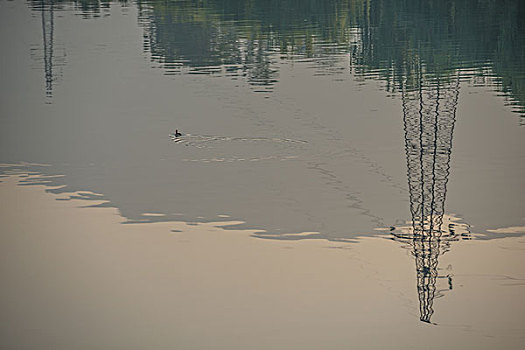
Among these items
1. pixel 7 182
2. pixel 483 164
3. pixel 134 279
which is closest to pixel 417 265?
pixel 134 279

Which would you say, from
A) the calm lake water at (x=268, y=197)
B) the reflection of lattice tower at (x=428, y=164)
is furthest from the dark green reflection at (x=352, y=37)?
the reflection of lattice tower at (x=428, y=164)

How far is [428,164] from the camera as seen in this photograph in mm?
27281

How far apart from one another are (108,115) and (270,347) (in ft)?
59.6

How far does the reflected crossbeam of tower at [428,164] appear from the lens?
810 inches

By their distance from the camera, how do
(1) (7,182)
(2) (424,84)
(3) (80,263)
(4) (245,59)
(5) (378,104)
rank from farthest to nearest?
1. (4) (245,59)
2. (2) (424,84)
3. (5) (378,104)
4. (1) (7,182)
5. (3) (80,263)

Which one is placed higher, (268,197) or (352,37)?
(352,37)

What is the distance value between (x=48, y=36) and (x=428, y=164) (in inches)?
1100

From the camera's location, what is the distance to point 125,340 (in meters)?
17.9

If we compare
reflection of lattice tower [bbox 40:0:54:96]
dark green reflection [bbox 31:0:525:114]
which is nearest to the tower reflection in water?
dark green reflection [bbox 31:0:525:114]

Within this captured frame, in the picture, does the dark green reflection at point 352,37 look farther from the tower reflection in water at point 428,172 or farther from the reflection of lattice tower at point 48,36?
the reflection of lattice tower at point 48,36

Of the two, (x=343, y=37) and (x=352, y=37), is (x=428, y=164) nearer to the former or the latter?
(x=352, y=37)

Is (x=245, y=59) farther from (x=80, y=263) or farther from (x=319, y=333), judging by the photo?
(x=319, y=333)

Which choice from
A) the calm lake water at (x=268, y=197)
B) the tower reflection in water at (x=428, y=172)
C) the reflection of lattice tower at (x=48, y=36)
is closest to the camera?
the calm lake water at (x=268, y=197)

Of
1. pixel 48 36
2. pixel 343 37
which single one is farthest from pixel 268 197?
pixel 48 36
